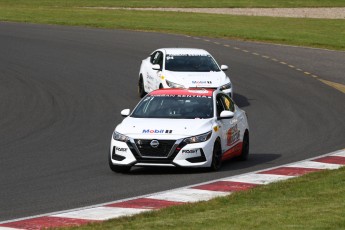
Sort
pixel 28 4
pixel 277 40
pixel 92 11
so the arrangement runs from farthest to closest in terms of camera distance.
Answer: pixel 28 4, pixel 92 11, pixel 277 40

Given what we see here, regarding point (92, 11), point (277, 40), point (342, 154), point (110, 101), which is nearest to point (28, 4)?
point (92, 11)

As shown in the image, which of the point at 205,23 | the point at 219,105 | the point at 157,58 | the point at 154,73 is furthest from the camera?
the point at 205,23

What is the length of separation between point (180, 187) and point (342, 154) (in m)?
5.42

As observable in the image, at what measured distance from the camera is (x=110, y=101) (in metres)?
31.2

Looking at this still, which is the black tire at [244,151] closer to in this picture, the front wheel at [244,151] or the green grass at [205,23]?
the front wheel at [244,151]

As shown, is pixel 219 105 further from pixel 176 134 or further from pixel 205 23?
pixel 205 23

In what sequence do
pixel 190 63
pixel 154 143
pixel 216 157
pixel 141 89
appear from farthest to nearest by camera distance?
pixel 141 89, pixel 190 63, pixel 216 157, pixel 154 143

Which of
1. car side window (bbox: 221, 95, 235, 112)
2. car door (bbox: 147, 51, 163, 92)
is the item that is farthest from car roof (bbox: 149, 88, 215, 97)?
car door (bbox: 147, 51, 163, 92)

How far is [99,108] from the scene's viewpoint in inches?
Result: 1171

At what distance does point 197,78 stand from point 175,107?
31.7ft

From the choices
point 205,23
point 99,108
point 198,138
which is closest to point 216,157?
point 198,138

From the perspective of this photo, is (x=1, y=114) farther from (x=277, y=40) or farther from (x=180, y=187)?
(x=277, y=40)

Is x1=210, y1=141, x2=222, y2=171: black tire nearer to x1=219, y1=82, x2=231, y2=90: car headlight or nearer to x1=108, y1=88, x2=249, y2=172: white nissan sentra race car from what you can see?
x1=108, y1=88, x2=249, y2=172: white nissan sentra race car

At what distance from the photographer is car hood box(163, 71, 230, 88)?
29.2 m
